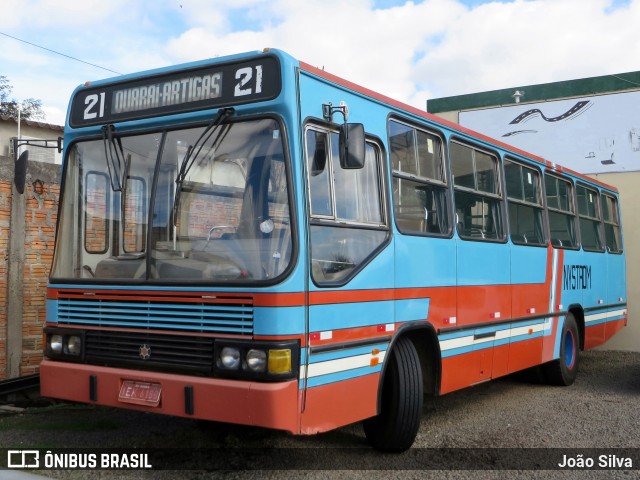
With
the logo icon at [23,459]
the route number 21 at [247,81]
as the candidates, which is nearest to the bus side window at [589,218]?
the route number 21 at [247,81]

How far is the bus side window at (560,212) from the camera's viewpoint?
8.80 m

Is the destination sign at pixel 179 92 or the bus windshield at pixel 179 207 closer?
the bus windshield at pixel 179 207

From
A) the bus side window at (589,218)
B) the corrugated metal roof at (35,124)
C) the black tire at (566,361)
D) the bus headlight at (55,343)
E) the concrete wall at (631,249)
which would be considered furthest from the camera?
the corrugated metal roof at (35,124)

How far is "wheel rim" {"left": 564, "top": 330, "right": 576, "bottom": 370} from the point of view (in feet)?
30.5

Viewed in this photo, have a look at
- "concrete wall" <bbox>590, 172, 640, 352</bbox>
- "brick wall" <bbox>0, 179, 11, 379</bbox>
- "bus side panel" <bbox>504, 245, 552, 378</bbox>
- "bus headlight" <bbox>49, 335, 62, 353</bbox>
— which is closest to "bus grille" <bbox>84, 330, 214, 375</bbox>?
"bus headlight" <bbox>49, 335, 62, 353</bbox>

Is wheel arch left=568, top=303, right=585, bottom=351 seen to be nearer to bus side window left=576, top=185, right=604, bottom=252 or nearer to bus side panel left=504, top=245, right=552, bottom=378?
bus side window left=576, top=185, right=604, bottom=252

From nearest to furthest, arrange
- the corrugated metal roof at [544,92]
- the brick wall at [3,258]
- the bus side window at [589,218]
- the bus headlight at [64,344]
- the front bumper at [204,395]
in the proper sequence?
1. the front bumper at [204,395]
2. the bus headlight at [64,344]
3. the brick wall at [3,258]
4. the bus side window at [589,218]
5. the corrugated metal roof at [544,92]

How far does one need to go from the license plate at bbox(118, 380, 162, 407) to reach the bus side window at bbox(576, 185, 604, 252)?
23.5 ft

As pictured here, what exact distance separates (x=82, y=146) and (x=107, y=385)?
6.25 feet

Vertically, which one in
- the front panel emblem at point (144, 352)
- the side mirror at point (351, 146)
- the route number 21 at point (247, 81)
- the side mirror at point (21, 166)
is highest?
the route number 21 at point (247, 81)

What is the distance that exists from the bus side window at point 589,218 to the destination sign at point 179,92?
21.9 feet

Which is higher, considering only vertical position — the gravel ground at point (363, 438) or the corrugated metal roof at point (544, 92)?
the corrugated metal roof at point (544, 92)

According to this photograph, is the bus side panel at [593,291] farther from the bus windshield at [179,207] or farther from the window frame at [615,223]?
the bus windshield at [179,207]

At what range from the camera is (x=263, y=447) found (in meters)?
5.80
